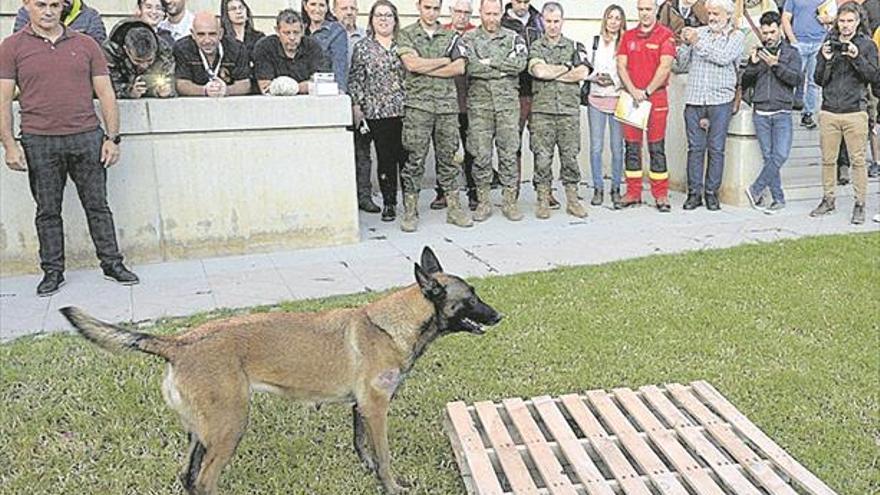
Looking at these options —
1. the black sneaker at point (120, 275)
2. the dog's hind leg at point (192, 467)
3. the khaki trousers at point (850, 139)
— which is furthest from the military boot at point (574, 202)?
the dog's hind leg at point (192, 467)

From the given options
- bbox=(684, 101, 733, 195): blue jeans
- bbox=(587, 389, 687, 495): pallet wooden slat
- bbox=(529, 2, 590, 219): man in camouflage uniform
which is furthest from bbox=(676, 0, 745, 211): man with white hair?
bbox=(587, 389, 687, 495): pallet wooden slat

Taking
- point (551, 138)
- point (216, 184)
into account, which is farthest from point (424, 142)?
point (216, 184)

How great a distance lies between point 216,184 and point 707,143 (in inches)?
187

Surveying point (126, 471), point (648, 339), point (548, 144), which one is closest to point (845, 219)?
point (548, 144)

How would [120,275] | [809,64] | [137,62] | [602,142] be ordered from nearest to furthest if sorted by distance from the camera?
[120,275] → [137,62] → [602,142] → [809,64]

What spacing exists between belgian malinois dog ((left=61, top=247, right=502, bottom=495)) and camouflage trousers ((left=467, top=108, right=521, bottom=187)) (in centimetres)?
441

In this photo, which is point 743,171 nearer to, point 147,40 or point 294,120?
point 294,120

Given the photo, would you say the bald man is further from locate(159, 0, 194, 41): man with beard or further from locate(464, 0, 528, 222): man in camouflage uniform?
locate(464, 0, 528, 222): man in camouflage uniform

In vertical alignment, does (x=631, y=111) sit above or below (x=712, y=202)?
above

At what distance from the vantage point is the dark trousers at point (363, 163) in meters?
7.86

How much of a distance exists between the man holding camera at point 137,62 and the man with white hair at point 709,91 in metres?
4.85

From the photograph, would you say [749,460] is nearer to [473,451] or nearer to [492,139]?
[473,451]

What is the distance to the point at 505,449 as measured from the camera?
3.17 meters

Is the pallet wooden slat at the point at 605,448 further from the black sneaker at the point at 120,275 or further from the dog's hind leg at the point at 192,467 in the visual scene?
the black sneaker at the point at 120,275
